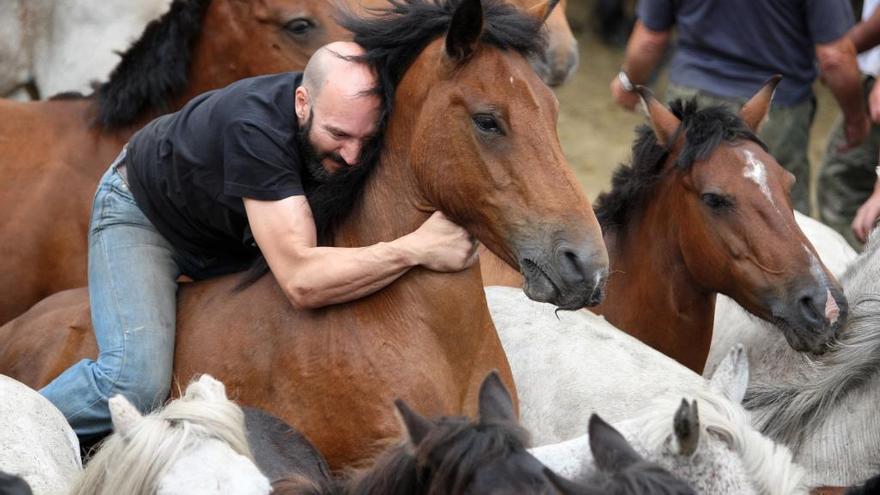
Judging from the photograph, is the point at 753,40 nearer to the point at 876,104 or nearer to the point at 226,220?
the point at 876,104

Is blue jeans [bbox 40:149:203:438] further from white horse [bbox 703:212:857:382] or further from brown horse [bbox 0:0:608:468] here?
white horse [bbox 703:212:857:382]

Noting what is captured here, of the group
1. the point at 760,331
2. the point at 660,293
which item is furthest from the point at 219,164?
the point at 760,331

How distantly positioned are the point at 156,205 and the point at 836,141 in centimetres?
438

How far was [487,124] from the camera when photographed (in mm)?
3279

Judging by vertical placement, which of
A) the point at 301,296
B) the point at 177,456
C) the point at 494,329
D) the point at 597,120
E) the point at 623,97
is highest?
the point at 177,456

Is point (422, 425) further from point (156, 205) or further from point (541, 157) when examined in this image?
point (156, 205)

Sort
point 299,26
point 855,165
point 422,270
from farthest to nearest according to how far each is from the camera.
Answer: point 855,165
point 299,26
point 422,270

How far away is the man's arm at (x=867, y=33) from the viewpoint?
20.4 ft

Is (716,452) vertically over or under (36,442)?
over

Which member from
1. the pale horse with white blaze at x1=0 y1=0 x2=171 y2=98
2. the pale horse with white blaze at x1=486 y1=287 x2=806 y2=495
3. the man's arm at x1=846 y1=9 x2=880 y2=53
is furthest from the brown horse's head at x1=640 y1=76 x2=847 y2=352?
the pale horse with white blaze at x1=0 y1=0 x2=171 y2=98

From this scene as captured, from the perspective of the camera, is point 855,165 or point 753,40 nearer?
point 753,40

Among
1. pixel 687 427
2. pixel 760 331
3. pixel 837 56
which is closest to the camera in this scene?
pixel 687 427

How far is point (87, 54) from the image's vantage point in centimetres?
643

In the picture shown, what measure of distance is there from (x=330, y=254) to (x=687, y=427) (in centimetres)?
123
